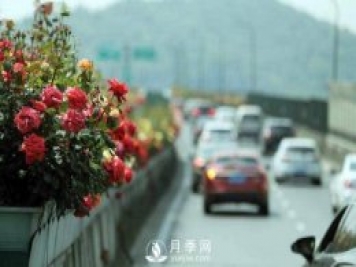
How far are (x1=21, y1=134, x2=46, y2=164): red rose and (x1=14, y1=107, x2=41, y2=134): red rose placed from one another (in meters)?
0.12

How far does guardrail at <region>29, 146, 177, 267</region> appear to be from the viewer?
41.1ft

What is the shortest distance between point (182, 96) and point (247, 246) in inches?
6288

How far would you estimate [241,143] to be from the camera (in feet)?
260

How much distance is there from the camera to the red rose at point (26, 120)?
469 inches

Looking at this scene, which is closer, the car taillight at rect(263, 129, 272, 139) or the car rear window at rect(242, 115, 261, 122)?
the car taillight at rect(263, 129, 272, 139)

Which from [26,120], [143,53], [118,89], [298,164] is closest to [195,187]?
[298,164]

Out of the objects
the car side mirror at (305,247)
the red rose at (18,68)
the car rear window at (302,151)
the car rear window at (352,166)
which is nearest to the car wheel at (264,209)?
the car rear window at (352,166)

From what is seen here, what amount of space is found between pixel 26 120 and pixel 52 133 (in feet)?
1.57

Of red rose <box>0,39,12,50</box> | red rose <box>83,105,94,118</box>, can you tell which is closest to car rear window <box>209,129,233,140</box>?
red rose <box>0,39,12,50</box>

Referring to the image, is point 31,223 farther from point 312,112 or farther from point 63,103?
point 312,112

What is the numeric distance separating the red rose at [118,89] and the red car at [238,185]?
19.5 metres

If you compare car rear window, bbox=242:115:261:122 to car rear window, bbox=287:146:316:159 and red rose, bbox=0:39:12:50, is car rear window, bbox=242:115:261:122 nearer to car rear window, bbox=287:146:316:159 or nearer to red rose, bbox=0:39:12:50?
car rear window, bbox=287:146:316:159

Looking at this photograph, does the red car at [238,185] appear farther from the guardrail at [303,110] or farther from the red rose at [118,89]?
the guardrail at [303,110]

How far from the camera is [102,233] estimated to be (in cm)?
1797
